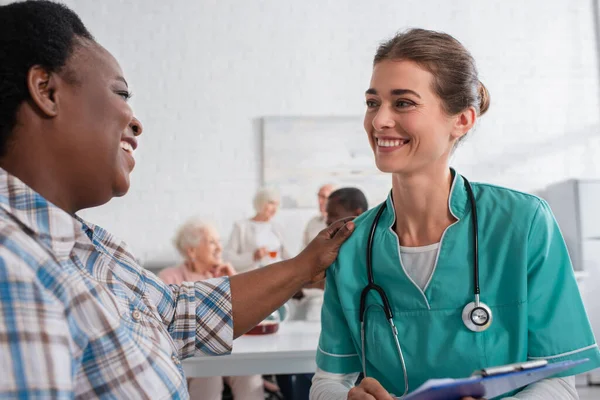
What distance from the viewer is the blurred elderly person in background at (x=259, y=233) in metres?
5.22

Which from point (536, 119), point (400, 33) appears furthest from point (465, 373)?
point (536, 119)

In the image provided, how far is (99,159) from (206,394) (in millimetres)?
2185

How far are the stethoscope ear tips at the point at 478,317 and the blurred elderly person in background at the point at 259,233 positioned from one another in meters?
3.85

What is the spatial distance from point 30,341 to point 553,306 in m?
1.00

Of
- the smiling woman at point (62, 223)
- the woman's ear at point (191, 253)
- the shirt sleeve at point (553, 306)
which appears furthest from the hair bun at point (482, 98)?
the woman's ear at point (191, 253)

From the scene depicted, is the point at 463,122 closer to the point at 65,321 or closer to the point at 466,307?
the point at 466,307

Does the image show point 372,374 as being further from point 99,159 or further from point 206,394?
point 206,394

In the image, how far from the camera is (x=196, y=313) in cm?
140

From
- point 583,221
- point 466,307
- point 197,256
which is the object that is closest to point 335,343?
point 466,307

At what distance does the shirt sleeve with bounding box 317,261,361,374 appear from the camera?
146cm

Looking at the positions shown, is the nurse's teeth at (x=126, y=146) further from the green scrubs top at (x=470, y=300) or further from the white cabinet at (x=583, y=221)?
the white cabinet at (x=583, y=221)

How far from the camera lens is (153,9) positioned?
5723 millimetres

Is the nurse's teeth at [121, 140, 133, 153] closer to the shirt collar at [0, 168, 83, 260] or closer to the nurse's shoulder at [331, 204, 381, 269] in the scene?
the shirt collar at [0, 168, 83, 260]

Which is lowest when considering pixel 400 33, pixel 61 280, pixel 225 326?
pixel 225 326
